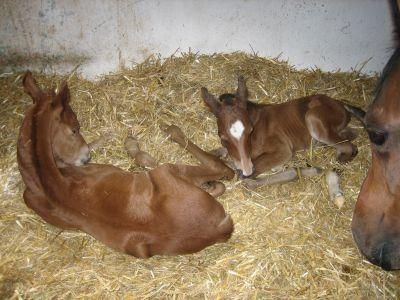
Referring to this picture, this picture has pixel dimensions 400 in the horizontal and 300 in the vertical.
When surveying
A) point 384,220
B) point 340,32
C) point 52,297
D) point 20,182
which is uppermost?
point 340,32

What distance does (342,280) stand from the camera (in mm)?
3078

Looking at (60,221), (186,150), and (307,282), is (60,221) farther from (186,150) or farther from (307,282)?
(307,282)

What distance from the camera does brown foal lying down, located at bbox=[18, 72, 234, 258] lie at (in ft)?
9.64

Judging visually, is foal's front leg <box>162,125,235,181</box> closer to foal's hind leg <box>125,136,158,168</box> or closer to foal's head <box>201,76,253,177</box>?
foal's head <box>201,76,253,177</box>

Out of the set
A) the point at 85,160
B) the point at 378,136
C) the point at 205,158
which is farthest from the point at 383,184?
the point at 85,160

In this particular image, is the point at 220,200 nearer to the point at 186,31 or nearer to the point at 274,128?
the point at 274,128

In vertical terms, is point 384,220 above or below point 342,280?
above

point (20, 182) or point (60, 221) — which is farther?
point (20, 182)

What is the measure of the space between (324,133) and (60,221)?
2.76 meters

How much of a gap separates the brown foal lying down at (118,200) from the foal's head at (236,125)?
1.61 feet

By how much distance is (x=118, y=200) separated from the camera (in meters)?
3.06

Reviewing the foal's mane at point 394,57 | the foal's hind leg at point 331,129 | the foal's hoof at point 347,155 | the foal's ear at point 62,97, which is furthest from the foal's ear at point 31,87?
the foal's hoof at point 347,155

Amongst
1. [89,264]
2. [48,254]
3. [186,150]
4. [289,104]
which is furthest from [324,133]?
[48,254]

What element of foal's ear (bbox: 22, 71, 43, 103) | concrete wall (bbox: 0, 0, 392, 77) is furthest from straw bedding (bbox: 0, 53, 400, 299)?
foal's ear (bbox: 22, 71, 43, 103)
